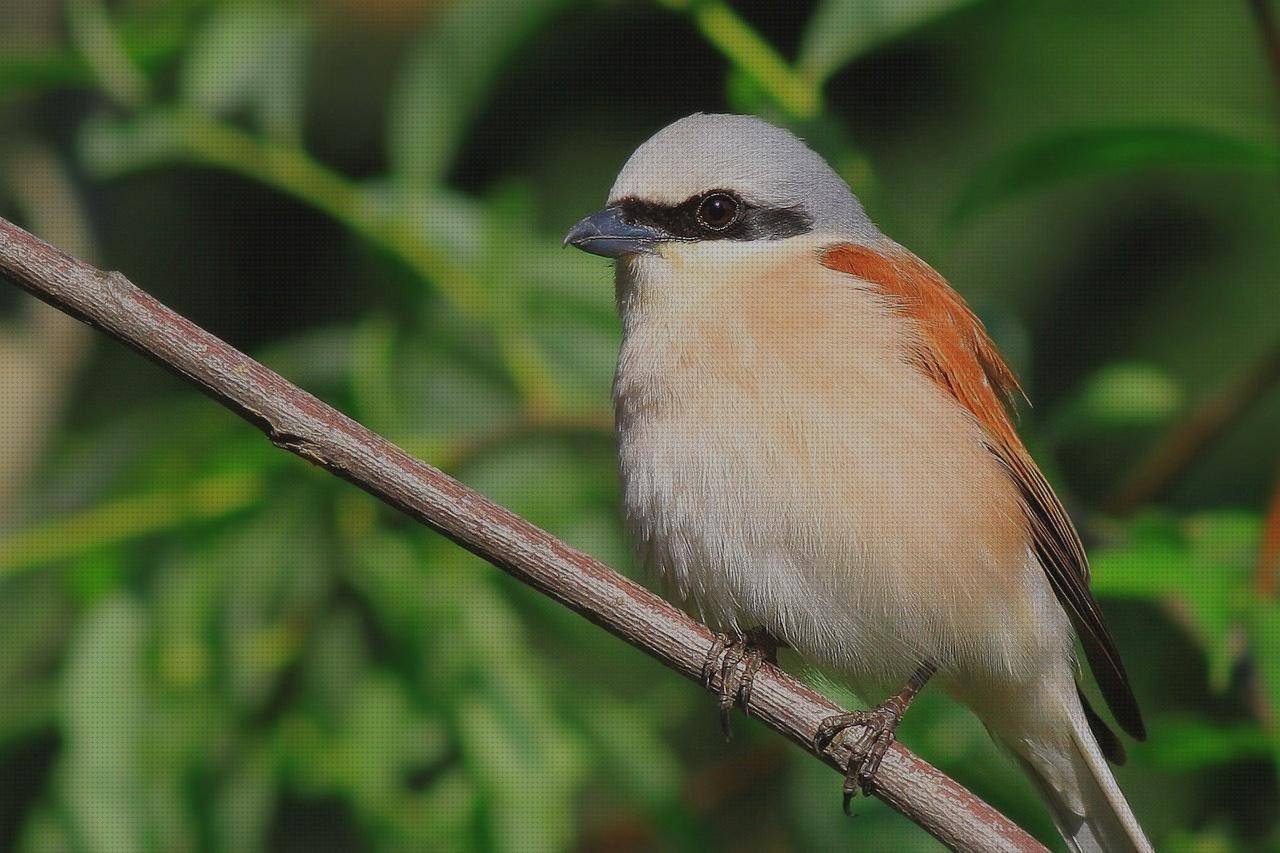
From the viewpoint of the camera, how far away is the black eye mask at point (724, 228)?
3.22 metres

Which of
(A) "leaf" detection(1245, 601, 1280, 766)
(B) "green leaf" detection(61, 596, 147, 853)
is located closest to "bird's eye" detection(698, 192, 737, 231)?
(A) "leaf" detection(1245, 601, 1280, 766)

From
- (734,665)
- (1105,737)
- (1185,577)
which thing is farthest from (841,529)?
(1105,737)

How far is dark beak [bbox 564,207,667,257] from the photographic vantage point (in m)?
3.18

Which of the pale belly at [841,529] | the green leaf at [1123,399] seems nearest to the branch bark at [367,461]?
the pale belly at [841,529]

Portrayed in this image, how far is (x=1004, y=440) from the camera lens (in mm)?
3160

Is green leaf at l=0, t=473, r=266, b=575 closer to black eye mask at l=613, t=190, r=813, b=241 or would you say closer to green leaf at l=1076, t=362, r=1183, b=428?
black eye mask at l=613, t=190, r=813, b=241

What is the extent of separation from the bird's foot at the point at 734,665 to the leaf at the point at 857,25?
47.3 inches

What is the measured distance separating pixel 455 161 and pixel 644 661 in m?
2.24

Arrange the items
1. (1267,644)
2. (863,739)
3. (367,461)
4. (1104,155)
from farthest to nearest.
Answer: (1104,155) < (863,739) < (1267,644) < (367,461)

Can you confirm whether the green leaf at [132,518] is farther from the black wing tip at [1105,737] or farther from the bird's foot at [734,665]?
the black wing tip at [1105,737]

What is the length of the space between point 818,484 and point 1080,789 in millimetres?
994

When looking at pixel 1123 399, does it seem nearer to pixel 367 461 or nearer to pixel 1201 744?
pixel 1201 744

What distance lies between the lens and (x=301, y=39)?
3730mm

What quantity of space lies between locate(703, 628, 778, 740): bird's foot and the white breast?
0.06 meters
